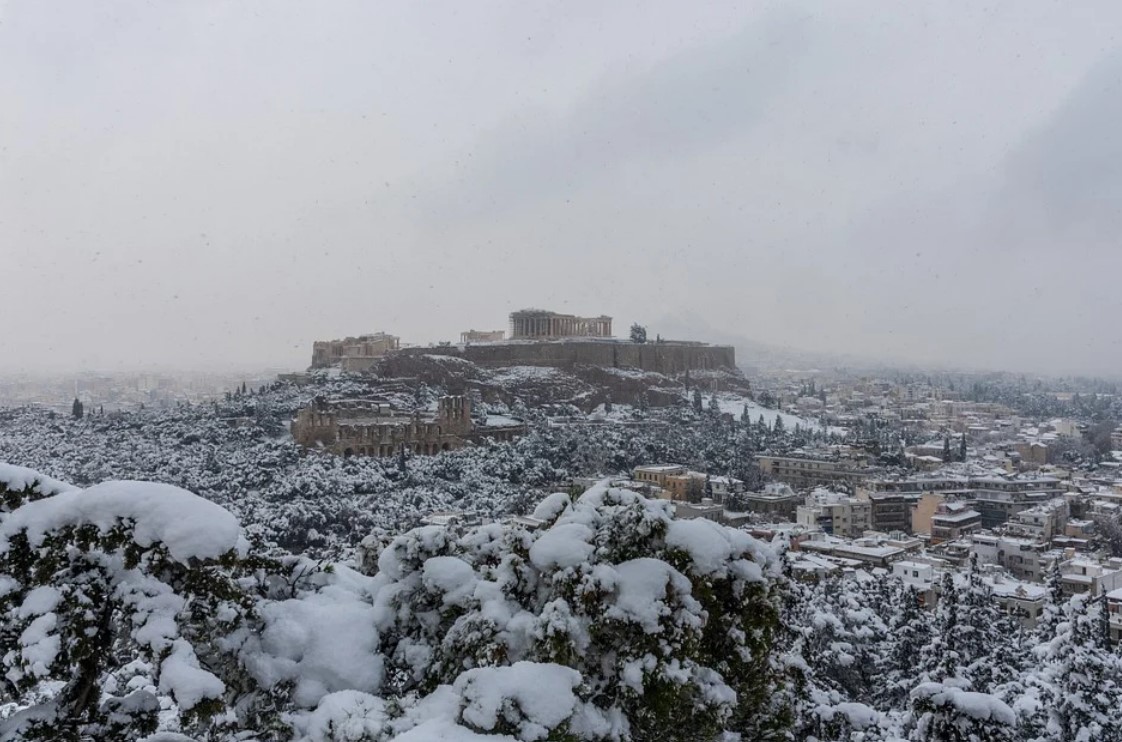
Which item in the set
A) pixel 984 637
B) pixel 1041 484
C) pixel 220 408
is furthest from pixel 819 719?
pixel 220 408

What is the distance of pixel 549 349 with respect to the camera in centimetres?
6225

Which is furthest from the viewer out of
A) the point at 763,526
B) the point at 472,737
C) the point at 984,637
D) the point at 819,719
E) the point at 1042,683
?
the point at 763,526

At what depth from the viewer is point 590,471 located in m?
36.3

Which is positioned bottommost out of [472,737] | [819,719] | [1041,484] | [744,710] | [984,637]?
[1041,484]

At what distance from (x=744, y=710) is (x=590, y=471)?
31741 mm

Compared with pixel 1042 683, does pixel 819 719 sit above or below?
above

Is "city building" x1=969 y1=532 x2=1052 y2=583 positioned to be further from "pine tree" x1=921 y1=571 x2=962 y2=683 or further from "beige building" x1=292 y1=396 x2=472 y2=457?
"beige building" x1=292 y1=396 x2=472 y2=457

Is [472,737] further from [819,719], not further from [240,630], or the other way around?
[819,719]

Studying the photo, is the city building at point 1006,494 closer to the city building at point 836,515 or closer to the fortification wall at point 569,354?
the city building at point 836,515

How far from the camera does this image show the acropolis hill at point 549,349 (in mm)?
61656

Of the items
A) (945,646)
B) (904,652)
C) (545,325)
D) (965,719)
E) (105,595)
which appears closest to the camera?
(105,595)

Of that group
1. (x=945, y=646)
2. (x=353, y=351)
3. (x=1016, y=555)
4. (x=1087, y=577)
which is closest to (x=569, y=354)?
(x=353, y=351)

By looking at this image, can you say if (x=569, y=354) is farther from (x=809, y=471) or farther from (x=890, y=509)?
(x=890, y=509)

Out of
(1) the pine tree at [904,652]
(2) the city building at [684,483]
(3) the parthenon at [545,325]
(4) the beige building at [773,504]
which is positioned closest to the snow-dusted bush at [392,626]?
(1) the pine tree at [904,652]
